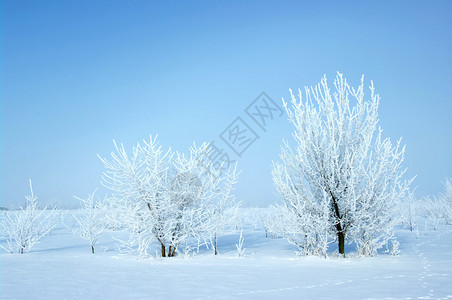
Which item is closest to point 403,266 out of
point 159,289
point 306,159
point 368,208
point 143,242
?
point 368,208

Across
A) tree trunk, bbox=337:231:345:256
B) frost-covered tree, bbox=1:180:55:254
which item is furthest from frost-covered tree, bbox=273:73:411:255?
frost-covered tree, bbox=1:180:55:254

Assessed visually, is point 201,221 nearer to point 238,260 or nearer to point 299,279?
point 238,260

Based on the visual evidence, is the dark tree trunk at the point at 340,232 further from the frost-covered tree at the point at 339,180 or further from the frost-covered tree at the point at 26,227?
the frost-covered tree at the point at 26,227

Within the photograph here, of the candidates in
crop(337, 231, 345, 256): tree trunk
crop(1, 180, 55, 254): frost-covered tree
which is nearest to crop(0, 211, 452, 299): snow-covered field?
crop(337, 231, 345, 256): tree trunk

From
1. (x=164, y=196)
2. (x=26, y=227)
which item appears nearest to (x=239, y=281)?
(x=164, y=196)

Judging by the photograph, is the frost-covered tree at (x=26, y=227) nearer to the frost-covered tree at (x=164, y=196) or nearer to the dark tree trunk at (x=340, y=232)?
the frost-covered tree at (x=164, y=196)

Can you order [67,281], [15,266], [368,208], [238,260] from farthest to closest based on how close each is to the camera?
[368,208] → [238,260] → [15,266] → [67,281]

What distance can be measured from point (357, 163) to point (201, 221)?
427 cm

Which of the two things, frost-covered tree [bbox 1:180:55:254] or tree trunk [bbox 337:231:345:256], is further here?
frost-covered tree [bbox 1:180:55:254]

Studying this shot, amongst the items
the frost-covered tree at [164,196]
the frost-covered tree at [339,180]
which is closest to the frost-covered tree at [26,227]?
the frost-covered tree at [164,196]

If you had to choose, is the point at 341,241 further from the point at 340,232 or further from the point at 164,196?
the point at 164,196

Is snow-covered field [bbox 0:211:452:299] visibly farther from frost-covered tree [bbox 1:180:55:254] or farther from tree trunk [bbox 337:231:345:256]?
frost-covered tree [bbox 1:180:55:254]

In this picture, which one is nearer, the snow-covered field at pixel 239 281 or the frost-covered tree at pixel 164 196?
the snow-covered field at pixel 239 281

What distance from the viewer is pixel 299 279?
14.7ft
